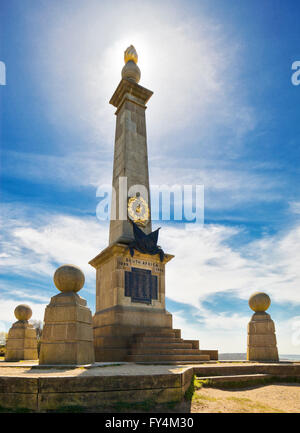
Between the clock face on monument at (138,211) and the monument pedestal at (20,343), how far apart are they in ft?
26.5

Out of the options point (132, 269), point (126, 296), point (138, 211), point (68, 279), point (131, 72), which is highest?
point (131, 72)

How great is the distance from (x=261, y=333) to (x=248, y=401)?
9.44 metres

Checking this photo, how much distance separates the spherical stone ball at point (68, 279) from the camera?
1030 cm

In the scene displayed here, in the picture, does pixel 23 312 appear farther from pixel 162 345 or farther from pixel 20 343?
pixel 162 345

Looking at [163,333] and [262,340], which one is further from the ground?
[163,333]

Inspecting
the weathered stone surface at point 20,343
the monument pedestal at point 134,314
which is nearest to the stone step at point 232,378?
the monument pedestal at point 134,314

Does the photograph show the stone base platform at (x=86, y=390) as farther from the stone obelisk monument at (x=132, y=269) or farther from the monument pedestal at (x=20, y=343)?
the monument pedestal at (x=20, y=343)

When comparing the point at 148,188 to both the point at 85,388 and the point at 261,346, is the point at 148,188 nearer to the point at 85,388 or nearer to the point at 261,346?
the point at 261,346

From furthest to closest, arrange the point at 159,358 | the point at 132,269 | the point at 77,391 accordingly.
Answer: the point at 132,269 → the point at 159,358 → the point at 77,391

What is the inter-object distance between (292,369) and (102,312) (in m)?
8.69

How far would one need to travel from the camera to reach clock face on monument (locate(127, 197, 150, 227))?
57.3ft

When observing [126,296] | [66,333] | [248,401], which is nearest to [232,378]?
[248,401]

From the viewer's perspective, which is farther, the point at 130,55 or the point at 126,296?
the point at 130,55

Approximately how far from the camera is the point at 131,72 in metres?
21.4
